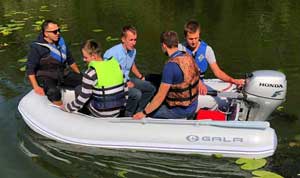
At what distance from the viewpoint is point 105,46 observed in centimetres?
1102

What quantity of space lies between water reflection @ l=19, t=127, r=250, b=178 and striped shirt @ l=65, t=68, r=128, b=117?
1.51ft

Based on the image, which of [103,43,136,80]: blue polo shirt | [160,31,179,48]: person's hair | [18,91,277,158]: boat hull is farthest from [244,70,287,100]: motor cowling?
[103,43,136,80]: blue polo shirt

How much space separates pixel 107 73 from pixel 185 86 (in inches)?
35.7

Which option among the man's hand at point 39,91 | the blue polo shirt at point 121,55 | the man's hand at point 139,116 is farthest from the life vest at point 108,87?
the man's hand at point 39,91

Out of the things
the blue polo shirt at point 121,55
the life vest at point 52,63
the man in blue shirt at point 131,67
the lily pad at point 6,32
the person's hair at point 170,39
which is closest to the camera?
the person's hair at point 170,39

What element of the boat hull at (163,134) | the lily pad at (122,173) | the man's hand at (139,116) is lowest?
the lily pad at (122,173)

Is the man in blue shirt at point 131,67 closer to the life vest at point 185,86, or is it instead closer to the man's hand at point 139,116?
the man's hand at point 139,116

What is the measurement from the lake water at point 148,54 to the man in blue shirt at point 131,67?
683mm

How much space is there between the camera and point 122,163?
547 centimetres

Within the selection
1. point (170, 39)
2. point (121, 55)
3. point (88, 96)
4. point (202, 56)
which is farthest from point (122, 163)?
point (202, 56)

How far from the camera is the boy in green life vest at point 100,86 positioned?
525cm

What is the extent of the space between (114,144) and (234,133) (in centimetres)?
146

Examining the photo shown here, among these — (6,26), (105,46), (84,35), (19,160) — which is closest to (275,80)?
(19,160)

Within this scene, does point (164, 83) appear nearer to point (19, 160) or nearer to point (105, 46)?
point (19, 160)
